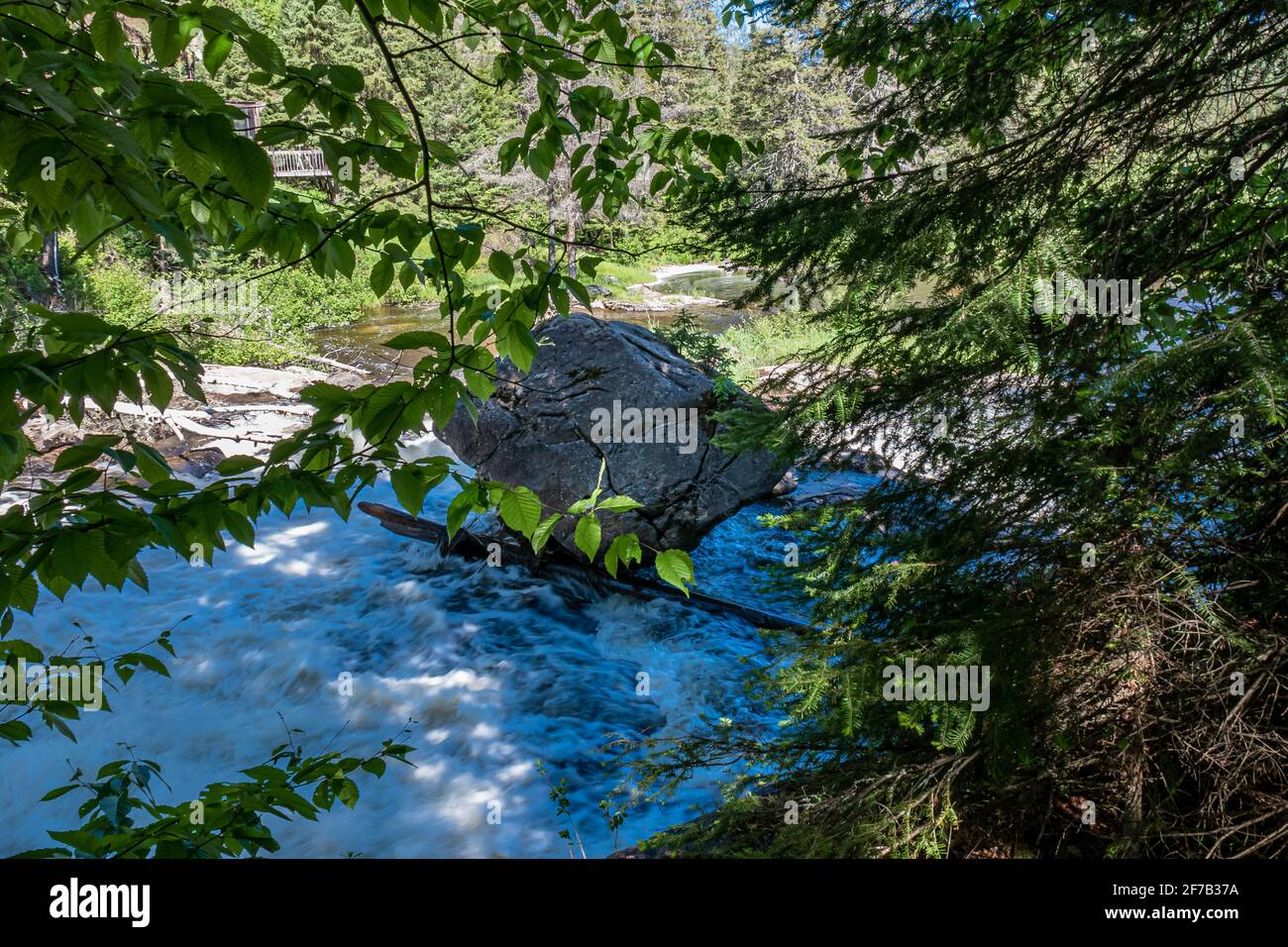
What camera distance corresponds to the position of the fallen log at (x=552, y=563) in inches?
337

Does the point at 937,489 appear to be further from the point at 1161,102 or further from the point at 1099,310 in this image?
the point at 1161,102

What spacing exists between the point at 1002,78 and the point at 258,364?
16.4m

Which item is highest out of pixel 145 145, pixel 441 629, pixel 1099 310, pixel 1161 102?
pixel 1161 102

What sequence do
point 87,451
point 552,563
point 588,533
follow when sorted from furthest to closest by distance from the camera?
point 552,563 < point 588,533 < point 87,451

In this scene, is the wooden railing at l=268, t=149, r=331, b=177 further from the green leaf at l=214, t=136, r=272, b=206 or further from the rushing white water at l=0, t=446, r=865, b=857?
the green leaf at l=214, t=136, r=272, b=206

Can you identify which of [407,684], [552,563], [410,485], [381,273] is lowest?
[407,684]

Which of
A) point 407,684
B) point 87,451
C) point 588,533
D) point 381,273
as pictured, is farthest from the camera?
point 407,684

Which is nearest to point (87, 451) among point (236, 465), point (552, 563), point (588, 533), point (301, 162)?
point (236, 465)

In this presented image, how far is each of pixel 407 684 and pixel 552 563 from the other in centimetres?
238

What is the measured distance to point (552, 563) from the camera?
9.51 metres

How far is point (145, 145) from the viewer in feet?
5.81

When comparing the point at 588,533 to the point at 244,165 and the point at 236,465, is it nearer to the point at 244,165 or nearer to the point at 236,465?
the point at 236,465

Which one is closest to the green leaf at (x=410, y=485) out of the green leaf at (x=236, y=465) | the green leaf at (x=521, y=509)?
the green leaf at (x=521, y=509)
